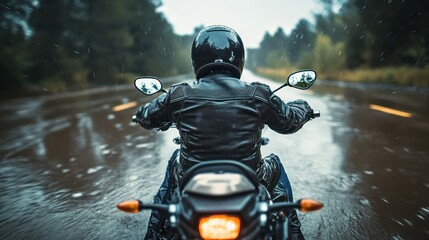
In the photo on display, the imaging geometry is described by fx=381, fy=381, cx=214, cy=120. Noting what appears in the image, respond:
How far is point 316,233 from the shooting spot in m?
3.31

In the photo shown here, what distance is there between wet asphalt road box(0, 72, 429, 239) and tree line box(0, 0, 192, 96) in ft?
40.1

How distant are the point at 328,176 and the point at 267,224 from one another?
3556 millimetres

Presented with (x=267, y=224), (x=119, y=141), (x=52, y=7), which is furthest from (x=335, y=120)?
(x=52, y=7)

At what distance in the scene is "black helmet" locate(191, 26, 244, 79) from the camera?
258 cm

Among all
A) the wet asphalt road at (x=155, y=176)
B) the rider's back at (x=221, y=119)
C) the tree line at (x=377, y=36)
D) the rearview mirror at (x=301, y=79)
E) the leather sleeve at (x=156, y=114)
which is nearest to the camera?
the rider's back at (x=221, y=119)

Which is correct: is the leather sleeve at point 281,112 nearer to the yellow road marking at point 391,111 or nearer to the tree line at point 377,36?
the yellow road marking at point 391,111

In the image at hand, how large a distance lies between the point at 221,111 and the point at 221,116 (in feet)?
0.10

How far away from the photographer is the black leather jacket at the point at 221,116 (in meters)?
2.22

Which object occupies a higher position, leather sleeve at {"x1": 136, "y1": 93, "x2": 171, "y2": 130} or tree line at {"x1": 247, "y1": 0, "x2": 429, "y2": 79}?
tree line at {"x1": 247, "y1": 0, "x2": 429, "y2": 79}

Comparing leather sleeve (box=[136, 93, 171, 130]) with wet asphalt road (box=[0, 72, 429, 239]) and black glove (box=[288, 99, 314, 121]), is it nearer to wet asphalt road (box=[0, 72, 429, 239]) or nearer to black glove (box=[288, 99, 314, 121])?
black glove (box=[288, 99, 314, 121])

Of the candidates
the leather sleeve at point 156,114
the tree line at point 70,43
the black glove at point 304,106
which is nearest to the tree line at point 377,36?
the tree line at point 70,43

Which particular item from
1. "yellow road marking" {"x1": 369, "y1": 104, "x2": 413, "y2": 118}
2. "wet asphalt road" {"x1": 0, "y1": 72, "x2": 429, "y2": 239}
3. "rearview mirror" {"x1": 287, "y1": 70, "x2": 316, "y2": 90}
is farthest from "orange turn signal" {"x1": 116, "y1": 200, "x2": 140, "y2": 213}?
"yellow road marking" {"x1": 369, "y1": 104, "x2": 413, "y2": 118}

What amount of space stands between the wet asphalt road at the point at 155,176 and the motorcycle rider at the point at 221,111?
1187 millimetres

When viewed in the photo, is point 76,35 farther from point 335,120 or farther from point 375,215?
point 375,215
